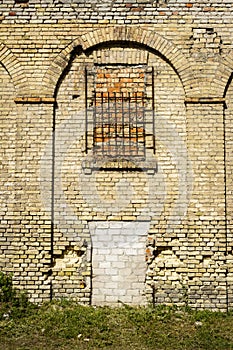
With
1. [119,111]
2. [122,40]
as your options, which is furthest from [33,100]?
[122,40]

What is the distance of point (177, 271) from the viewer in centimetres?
733

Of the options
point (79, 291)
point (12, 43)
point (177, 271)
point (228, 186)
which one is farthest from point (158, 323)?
point (12, 43)

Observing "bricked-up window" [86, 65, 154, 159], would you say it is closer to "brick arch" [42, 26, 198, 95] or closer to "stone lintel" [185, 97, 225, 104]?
"brick arch" [42, 26, 198, 95]

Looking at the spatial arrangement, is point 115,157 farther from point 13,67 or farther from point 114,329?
point 114,329

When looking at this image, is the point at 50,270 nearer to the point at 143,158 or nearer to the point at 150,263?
the point at 150,263

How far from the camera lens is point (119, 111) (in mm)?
7723

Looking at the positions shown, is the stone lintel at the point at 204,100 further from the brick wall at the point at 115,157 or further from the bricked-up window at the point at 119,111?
the bricked-up window at the point at 119,111

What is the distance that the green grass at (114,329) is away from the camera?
6.07 meters

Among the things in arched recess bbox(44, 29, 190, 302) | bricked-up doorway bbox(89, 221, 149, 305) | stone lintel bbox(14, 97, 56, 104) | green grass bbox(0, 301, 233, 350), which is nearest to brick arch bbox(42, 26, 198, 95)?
arched recess bbox(44, 29, 190, 302)

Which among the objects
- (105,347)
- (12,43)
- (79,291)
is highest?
(12,43)

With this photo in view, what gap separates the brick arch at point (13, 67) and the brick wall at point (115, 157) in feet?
0.06

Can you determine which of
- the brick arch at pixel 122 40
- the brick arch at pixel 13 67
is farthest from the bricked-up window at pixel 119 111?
the brick arch at pixel 13 67

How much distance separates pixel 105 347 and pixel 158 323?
3.45 ft

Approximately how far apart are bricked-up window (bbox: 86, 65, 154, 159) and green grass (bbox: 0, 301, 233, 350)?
2580 millimetres
